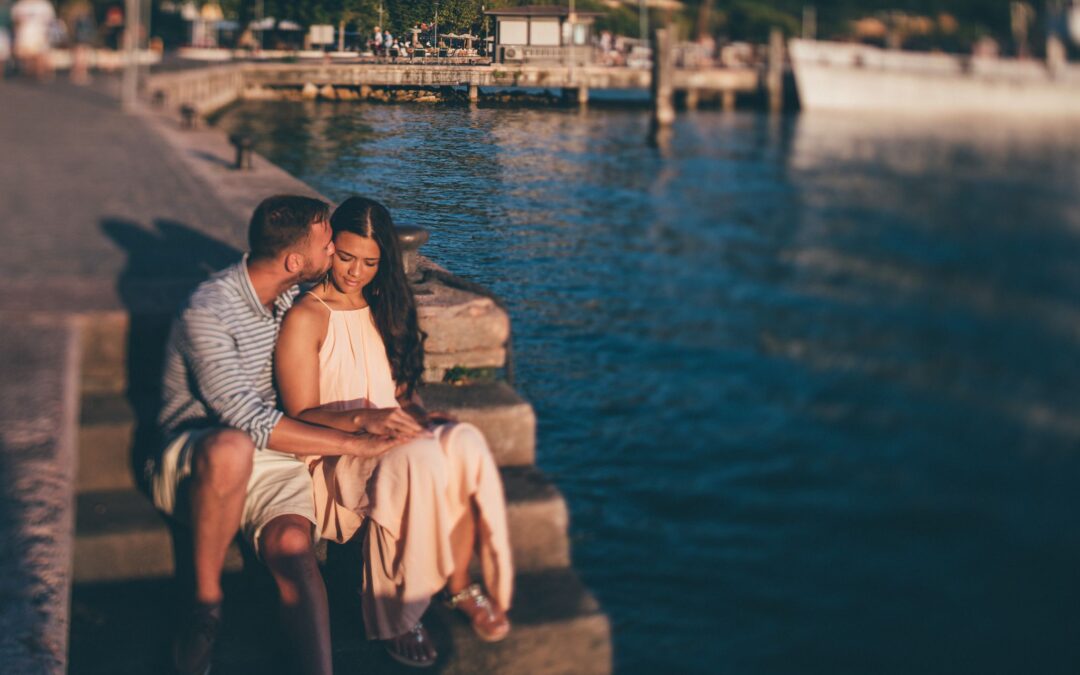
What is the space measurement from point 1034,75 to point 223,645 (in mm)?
68411

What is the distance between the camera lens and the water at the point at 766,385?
238 centimetres

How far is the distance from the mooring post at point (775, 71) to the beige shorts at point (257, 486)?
6175 cm

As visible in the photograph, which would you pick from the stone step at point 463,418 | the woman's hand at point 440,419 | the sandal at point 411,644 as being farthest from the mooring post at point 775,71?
the woman's hand at point 440,419

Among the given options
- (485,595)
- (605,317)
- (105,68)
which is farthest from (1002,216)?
(485,595)

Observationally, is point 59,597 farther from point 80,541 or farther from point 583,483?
point 583,483

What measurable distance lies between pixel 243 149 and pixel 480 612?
3916 millimetres

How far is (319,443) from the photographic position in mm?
2742

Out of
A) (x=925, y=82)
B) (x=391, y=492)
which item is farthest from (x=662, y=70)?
(x=925, y=82)

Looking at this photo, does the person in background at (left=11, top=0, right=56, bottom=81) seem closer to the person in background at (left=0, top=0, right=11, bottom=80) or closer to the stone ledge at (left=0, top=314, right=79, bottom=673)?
the person in background at (left=0, top=0, right=11, bottom=80)

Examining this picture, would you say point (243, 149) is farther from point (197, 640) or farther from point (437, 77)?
point (437, 77)

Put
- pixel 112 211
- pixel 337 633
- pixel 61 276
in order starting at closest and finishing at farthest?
pixel 337 633
pixel 61 276
pixel 112 211

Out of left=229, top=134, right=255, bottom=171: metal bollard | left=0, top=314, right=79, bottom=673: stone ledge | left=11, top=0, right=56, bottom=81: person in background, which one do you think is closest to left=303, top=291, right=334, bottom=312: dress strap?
left=0, top=314, right=79, bottom=673: stone ledge

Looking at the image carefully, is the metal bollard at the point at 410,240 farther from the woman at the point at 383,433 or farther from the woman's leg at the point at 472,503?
the woman's leg at the point at 472,503

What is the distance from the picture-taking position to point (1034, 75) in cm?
6406
